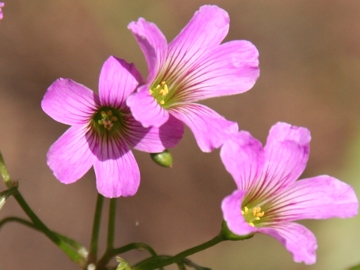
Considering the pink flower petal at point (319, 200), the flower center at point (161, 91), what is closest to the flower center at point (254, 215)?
the pink flower petal at point (319, 200)

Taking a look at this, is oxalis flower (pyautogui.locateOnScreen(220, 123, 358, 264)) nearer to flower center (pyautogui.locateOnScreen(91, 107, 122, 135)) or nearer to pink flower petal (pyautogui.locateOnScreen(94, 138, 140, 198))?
pink flower petal (pyautogui.locateOnScreen(94, 138, 140, 198))

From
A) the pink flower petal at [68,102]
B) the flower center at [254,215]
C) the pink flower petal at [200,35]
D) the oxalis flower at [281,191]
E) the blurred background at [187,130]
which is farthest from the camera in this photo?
the blurred background at [187,130]

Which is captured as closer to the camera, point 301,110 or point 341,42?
point 301,110

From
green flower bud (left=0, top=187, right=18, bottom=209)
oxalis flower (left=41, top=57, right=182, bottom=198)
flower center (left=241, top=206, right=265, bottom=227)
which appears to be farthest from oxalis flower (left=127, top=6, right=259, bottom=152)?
green flower bud (left=0, top=187, right=18, bottom=209)

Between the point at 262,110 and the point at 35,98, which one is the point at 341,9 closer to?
the point at 262,110

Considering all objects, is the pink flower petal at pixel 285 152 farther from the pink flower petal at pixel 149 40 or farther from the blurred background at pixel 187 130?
the blurred background at pixel 187 130

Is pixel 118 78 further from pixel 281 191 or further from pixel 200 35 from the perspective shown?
pixel 281 191

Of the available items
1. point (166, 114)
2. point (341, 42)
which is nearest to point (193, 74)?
point (166, 114)
